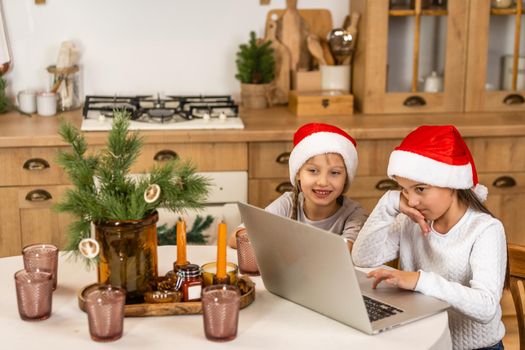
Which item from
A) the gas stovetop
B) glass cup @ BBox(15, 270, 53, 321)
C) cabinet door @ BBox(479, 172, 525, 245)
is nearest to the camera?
glass cup @ BBox(15, 270, 53, 321)

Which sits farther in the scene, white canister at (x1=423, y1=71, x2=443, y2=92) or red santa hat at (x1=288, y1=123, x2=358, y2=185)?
white canister at (x1=423, y1=71, x2=443, y2=92)

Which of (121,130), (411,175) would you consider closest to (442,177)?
(411,175)

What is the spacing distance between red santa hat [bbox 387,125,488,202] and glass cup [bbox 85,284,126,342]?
0.80 metres

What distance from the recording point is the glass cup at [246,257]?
2082 mm

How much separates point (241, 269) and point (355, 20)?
1.93m

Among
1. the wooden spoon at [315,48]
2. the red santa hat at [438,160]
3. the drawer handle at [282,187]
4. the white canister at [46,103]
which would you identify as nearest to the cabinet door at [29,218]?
the white canister at [46,103]

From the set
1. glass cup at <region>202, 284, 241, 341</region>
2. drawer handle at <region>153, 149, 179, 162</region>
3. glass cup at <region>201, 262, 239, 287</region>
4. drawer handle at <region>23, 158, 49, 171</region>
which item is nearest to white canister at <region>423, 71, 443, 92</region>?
drawer handle at <region>153, 149, 179, 162</region>

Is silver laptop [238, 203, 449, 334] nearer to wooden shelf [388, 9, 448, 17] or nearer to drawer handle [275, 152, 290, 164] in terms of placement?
drawer handle [275, 152, 290, 164]

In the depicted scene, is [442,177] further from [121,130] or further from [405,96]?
[405,96]

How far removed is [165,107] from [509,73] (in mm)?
1559

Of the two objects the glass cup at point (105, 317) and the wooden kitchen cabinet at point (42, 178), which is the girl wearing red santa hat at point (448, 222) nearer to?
the glass cup at point (105, 317)

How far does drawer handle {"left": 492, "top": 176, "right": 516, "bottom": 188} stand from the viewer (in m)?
3.53

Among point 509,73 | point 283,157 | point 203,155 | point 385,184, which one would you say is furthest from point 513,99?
point 203,155

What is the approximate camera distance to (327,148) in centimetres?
246
